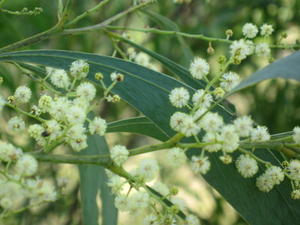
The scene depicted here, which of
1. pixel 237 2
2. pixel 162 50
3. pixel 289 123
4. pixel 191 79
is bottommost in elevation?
pixel 191 79

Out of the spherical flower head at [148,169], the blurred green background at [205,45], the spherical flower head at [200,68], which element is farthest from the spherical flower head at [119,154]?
the blurred green background at [205,45]

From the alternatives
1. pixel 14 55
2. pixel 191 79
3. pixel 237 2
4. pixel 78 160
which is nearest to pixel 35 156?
pixel 78 160

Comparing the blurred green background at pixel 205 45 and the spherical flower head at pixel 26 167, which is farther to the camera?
the blurred green background at pixel 205 45

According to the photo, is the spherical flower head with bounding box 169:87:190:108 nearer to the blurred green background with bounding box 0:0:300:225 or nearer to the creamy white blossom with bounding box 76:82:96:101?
the creamy white blossom with bounding box 76:82:96:101

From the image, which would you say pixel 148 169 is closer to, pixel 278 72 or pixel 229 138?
pixel 229 138

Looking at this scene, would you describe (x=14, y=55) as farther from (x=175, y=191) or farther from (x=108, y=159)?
(x=175, y=191)

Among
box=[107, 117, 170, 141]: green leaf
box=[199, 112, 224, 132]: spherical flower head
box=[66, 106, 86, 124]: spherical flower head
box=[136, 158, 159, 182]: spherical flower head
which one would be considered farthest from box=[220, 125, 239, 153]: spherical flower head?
box=[107, 117, 170, 141]: green leaf

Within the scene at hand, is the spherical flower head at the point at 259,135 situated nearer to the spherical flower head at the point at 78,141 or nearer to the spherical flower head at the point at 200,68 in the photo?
the spherical flower head at the point at 200,68
